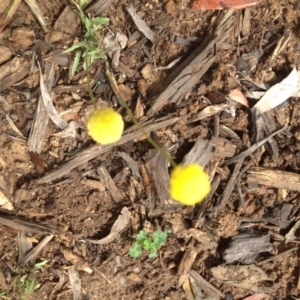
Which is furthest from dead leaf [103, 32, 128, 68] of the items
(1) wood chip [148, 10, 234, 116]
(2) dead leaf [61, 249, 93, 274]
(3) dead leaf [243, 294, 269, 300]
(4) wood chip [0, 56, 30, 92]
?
(3) dead leaf [243, 294, 269, 300]

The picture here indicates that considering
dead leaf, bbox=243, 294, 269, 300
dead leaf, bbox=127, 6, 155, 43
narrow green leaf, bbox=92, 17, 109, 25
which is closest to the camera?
narrow green leaf, bbox=92, 17, 109, 25

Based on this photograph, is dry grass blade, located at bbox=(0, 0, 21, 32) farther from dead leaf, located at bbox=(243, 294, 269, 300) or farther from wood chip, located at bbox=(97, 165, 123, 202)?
dead leaf, located at bbox=(243, 294, 269, 300)

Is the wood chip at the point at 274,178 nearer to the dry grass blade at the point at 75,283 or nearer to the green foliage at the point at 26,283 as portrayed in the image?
the dry grass blade at the point at 75,283

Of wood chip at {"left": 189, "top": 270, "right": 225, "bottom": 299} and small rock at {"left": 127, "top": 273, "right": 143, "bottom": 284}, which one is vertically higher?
small rock at {"left": 127, "top": 273, "right": 143, "bottom": 284}

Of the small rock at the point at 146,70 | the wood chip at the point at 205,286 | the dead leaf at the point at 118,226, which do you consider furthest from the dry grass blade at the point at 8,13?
the wood chip at the point at 205,286

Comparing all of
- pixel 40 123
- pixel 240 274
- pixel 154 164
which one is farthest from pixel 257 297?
pixel 40 123

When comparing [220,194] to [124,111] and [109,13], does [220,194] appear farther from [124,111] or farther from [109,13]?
[109,13]
